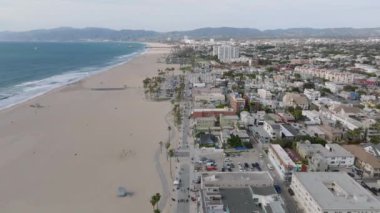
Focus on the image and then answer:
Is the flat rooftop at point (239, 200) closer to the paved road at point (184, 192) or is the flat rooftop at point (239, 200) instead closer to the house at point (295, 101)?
the paved road at point (184, 192)

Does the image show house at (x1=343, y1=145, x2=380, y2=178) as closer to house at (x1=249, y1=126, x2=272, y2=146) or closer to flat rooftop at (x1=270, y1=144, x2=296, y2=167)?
flat rooftop at (x1=270, y1=144, x2=296, y2=167)

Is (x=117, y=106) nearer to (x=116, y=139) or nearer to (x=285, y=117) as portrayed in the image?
(x=116, y=139)

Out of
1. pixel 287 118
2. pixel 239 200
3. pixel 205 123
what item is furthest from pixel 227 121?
pixel 239 200

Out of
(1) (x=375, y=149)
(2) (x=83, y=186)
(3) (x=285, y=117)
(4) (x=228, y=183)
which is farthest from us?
(3) (x=285, y=117)

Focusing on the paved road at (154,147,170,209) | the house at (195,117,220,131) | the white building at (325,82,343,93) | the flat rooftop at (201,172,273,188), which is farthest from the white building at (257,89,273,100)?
the flat rooftop at (201,172,273,188)

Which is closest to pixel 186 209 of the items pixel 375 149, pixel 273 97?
pixel 375 149
